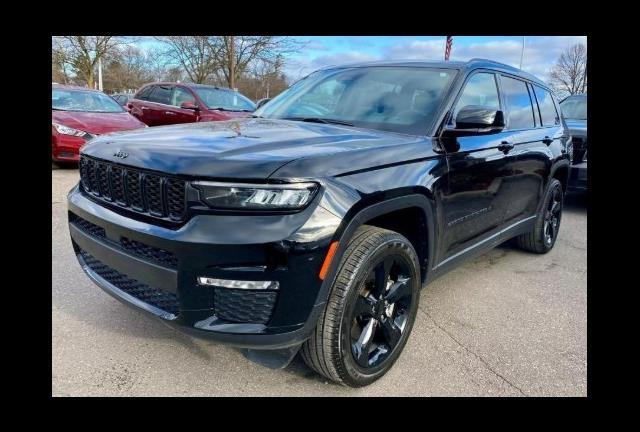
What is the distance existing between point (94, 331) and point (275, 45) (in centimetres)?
2216

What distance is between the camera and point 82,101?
9008 mm

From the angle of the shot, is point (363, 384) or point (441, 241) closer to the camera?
point (363, 384)

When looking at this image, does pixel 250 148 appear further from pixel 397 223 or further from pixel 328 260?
pixel 397 223

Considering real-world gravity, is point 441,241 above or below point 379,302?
above

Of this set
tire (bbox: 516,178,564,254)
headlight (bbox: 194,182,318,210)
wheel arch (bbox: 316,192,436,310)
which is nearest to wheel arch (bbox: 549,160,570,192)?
tire (bbox: 516,178,564,254)

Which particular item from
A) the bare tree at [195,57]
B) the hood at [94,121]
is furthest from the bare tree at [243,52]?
the hood at [94,121]

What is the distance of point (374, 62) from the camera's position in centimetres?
357

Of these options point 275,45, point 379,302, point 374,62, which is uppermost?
point 275,45

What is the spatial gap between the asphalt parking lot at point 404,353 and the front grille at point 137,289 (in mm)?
259

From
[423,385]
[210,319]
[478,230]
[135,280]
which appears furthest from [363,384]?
[478,230]

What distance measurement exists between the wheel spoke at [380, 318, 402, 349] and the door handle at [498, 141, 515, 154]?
1664 mm

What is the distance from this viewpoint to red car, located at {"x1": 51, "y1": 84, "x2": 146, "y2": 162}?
25.5ft

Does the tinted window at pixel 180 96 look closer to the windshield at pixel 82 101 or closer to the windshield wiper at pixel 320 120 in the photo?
the windshield at pixel 82 101
